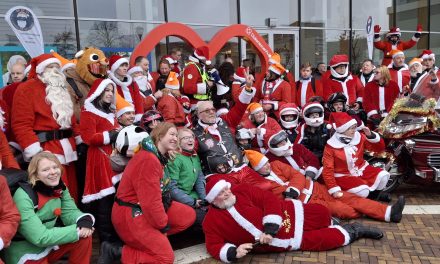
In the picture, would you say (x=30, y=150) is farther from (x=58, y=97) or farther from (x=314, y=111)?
(x=314, y=111)

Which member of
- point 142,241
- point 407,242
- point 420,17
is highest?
point 420,17

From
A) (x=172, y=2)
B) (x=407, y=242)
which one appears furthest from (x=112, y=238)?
(x=172, y=2)

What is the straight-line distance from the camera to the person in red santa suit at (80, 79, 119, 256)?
3811 millimetres

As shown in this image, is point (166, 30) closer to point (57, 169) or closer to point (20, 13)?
point (20, 13)

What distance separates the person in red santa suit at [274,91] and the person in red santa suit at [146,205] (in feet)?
9.34

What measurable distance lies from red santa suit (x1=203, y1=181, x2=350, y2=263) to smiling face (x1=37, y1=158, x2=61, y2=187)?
4.05 feet

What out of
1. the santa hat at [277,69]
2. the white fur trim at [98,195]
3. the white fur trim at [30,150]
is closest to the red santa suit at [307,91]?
the santa hat at [277,69]

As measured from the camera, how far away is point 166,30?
23.2ft

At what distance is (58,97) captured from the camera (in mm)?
3865

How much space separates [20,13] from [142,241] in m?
3.71

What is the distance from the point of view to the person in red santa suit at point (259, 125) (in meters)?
4.99

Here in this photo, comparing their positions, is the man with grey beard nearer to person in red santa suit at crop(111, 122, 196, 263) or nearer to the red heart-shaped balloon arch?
person in red santa suit at crop(111, 122, 196, 263)

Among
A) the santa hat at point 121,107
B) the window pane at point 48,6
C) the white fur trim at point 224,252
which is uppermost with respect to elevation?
the window pane at point 48,6

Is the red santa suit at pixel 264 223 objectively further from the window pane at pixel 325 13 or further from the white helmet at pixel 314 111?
the window pane at pixel 325 13
